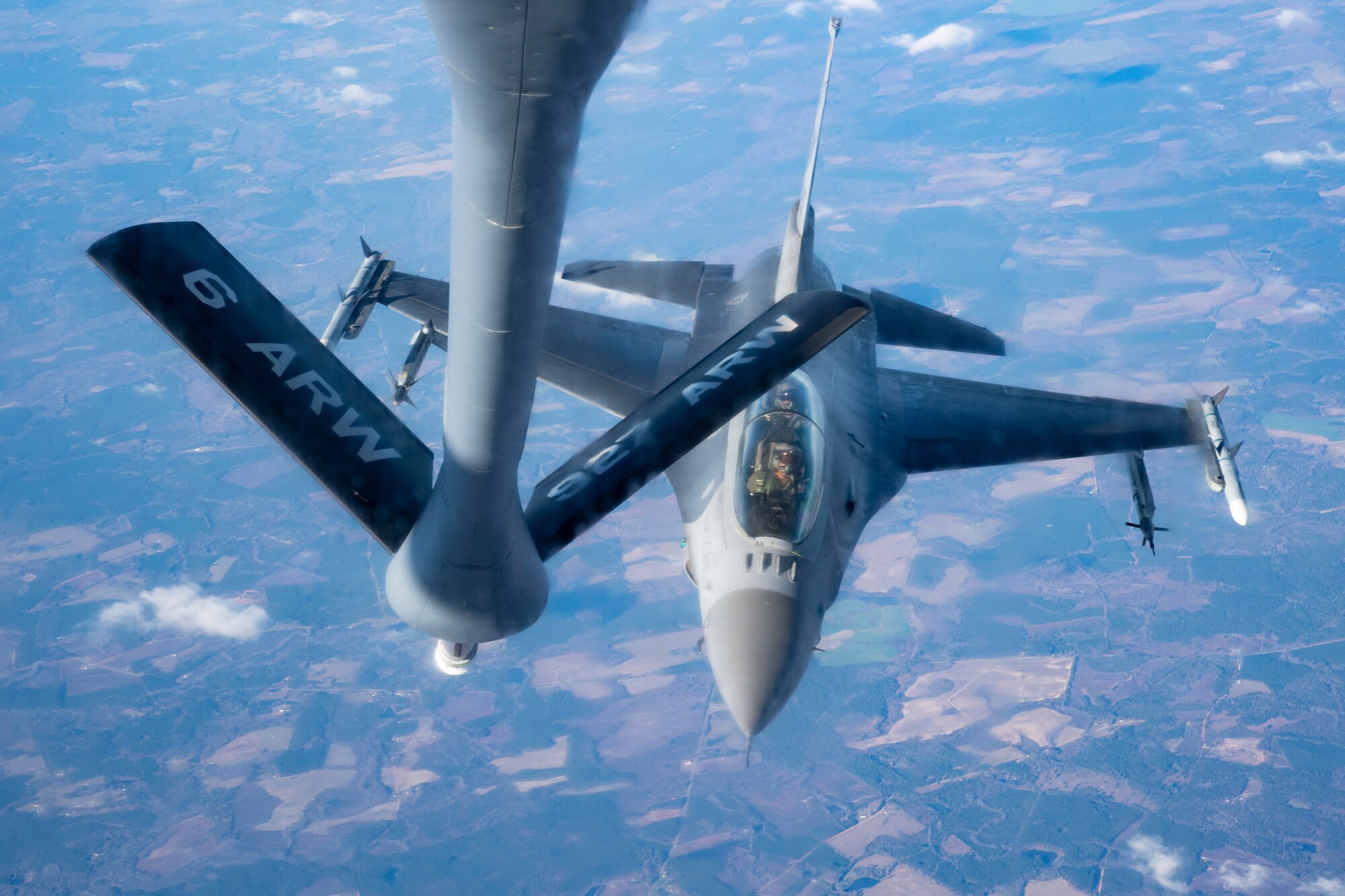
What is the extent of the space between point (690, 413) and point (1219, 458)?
1666 cm

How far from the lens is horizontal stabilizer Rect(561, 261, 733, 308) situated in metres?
22.4

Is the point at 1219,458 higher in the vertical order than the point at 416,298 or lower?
lower

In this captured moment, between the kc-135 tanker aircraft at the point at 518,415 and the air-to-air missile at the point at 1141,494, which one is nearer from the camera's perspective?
the kc-135 tanker aircraft at the point at 518,415

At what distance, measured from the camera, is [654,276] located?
2270 centimetres

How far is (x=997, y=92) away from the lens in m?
114

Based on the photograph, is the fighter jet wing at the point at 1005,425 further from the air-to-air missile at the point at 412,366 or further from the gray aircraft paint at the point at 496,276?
the gray aircraft paint at the point at 496,276

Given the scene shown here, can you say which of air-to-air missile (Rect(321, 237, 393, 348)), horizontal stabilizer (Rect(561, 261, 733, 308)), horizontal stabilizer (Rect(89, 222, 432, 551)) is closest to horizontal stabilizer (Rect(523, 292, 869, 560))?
horizontal stabilizer (Rect(89, 222, 432, 551))

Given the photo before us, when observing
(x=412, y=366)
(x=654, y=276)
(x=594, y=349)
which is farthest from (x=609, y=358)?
(x=412, y=366)

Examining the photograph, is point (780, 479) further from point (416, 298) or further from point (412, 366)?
point (416, 298)

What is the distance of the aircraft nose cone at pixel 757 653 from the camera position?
13.2 metres

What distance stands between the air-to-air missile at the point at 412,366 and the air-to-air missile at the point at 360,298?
126cm

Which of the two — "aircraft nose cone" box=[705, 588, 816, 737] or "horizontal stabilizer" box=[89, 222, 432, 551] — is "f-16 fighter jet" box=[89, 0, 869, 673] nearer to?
"horizontal stabilizer" box=[89, 222, 432, 551]

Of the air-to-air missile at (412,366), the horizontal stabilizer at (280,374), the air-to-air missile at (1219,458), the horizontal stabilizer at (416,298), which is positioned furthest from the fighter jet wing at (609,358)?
the horizontal stabilizer at (280,374)

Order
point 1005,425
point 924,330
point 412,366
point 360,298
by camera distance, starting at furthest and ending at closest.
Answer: point 924,330 < point 360,298 < point 1005,425 < point 412,366
